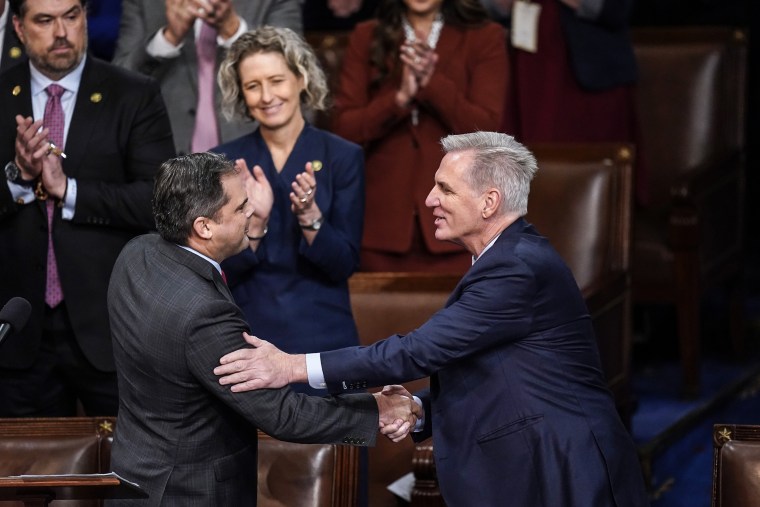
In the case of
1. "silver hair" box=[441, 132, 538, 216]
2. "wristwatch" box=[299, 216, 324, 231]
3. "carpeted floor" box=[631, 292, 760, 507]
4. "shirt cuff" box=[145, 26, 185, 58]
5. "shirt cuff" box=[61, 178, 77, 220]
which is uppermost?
"shirt cuff" box=[145, 26, 185, 58]

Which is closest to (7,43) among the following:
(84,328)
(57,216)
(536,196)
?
(57,216)

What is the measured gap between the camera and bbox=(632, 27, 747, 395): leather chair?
580 cm

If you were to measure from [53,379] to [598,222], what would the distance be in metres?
2.02

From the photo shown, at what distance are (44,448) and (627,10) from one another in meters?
2.87

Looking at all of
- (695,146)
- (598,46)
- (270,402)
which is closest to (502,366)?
(270,402)

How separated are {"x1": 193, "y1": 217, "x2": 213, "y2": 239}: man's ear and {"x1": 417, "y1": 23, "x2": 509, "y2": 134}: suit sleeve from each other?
5.57 ft

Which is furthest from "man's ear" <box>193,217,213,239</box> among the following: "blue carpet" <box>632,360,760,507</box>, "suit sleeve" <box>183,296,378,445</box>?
"blue carpet" <box>632,360,760,507</box>

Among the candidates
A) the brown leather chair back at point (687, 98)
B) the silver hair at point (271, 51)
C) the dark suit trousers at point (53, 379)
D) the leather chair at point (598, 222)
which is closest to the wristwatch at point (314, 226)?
the silver hair at point (271, 51)

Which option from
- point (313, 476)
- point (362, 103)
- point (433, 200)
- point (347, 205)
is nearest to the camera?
point (433, 200)

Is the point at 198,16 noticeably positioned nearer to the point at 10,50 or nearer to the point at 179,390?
the point at 10,50

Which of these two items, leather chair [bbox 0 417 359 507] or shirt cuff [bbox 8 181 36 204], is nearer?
leather chair [bbox 0 417 359 507]

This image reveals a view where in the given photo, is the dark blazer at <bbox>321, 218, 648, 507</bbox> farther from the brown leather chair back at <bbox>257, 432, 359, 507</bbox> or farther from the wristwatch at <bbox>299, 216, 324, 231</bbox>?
the wristwatch at <bbox>299, 216, 324, 231</bbox>

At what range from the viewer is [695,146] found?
604cm

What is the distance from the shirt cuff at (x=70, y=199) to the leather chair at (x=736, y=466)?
178cm
